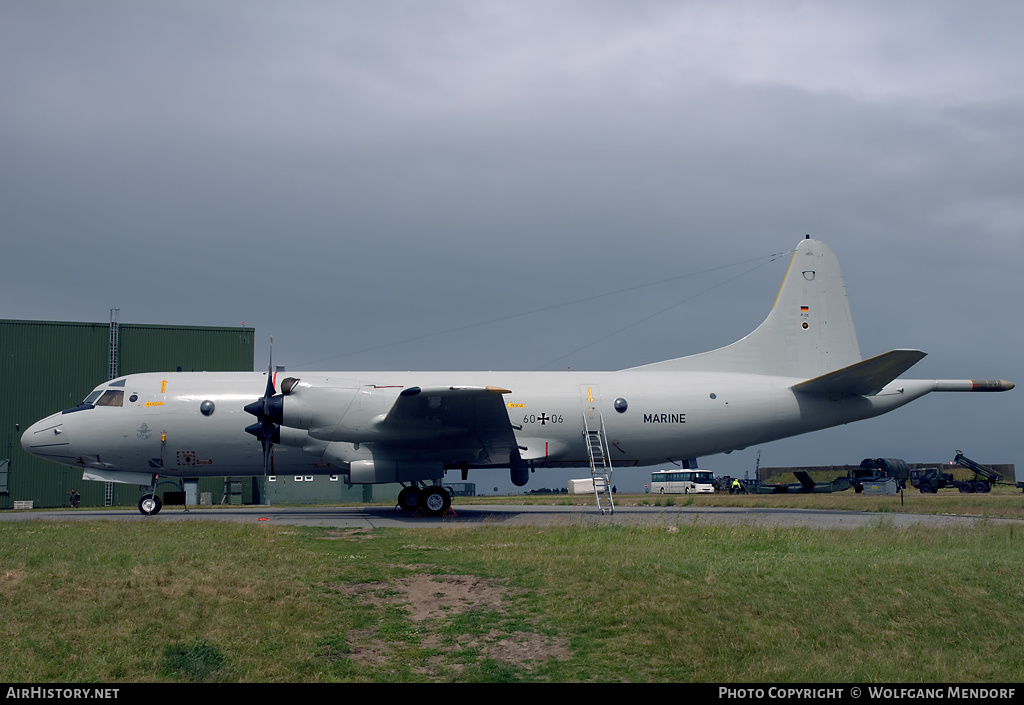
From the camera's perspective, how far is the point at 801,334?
85.5 feet

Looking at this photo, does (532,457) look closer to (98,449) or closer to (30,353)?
(98,449)

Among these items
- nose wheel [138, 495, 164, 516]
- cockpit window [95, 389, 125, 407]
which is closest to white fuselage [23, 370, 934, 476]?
cockpit window [95, 389, 125, 407]

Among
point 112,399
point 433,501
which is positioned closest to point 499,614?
point 433,501

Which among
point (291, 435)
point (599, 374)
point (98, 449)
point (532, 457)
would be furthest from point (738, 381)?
point (98, 449)

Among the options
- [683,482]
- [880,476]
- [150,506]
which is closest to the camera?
[150,506]

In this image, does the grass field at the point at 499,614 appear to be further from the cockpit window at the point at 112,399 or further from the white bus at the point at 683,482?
the white bus at the point at 683,482

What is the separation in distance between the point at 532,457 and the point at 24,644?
54.1 ft

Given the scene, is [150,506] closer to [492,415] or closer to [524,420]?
[492,415]

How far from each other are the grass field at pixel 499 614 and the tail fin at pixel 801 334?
12.1 meters

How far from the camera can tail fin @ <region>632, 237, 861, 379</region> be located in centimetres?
2584

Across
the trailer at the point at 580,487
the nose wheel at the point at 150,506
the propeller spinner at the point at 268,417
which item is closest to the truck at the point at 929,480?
the trailer at the point at 580,487

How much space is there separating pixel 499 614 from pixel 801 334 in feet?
62.6

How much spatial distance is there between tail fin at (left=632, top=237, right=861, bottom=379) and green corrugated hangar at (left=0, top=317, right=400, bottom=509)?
2634 cm

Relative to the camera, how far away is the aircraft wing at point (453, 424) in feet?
65.0
